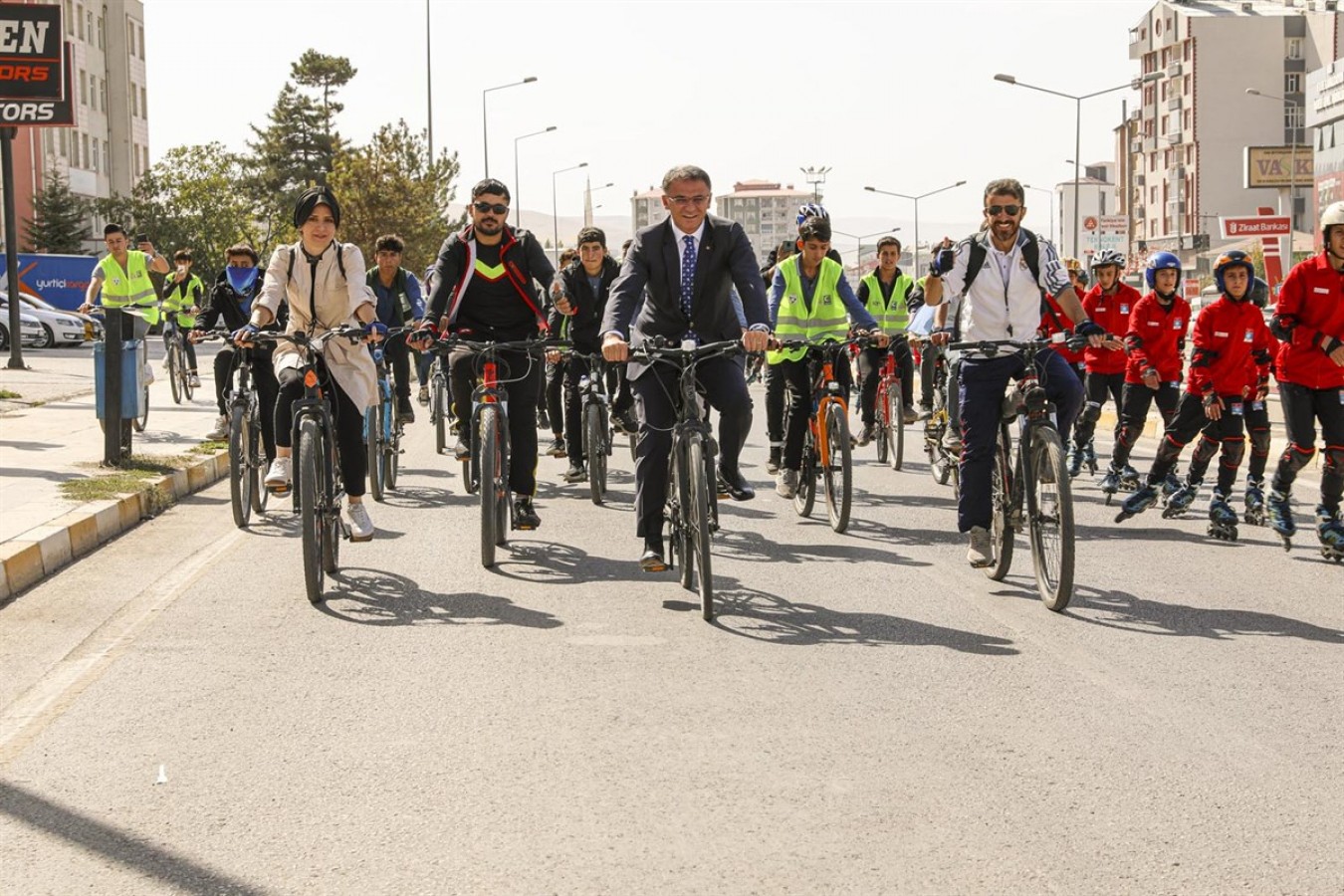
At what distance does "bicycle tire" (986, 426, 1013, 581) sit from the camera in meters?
8.78

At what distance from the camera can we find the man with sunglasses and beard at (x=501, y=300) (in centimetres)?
1023

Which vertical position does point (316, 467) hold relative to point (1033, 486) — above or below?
above

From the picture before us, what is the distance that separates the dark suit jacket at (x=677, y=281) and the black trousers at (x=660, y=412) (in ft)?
0.40

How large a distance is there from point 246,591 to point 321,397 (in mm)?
1013

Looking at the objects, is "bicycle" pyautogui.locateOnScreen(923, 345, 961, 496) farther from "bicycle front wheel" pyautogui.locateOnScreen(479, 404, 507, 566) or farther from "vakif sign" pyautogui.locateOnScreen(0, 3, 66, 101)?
"vakif sign" pyautogui.locateOnScreen(0, 3, 66, 101)

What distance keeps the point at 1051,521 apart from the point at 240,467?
5.46 meters

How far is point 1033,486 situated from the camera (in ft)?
27.6

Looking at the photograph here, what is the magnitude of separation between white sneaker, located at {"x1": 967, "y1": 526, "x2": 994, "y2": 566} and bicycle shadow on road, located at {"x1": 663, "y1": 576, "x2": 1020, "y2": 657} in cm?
119

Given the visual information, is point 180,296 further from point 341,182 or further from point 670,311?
point 341,182

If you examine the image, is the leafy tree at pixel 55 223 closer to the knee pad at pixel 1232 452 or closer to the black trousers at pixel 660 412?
the knee pad at pixel 1232 452

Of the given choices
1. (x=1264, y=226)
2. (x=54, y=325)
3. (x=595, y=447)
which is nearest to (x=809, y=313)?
(x=595, y=447)

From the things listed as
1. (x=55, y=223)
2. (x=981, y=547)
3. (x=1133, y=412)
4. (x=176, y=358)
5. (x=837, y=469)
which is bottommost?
(x=981, y=547)

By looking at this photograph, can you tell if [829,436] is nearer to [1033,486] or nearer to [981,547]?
[981,547]

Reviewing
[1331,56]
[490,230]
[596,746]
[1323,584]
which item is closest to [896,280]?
[490,230]
